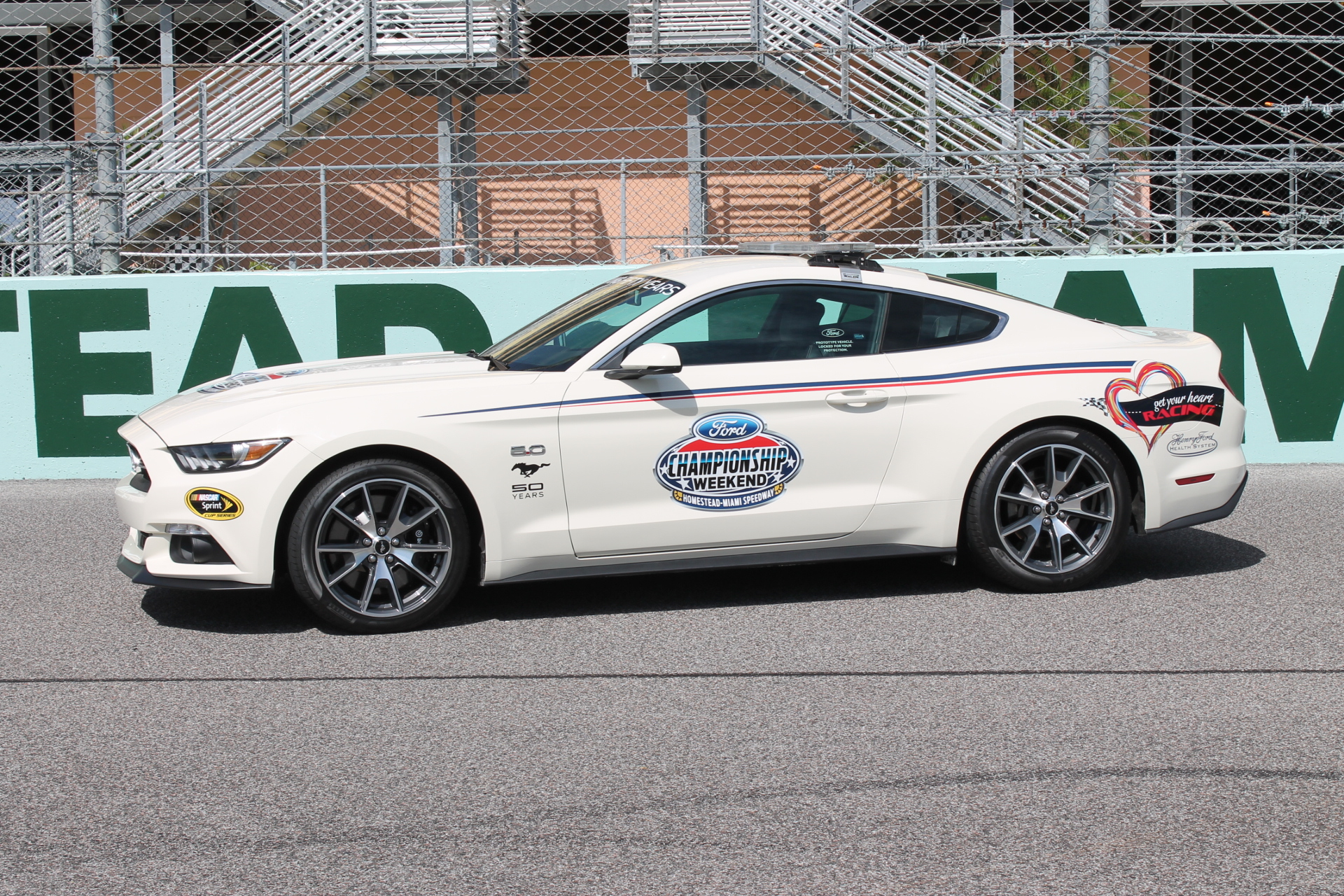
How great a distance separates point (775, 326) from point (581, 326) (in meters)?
0.84

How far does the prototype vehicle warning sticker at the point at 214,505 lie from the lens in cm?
537

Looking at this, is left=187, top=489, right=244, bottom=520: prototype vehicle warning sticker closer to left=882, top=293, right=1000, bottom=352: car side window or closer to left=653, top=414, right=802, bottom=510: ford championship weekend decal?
left=653, top=414, right=802, bottom=510: ford championship weekend decal

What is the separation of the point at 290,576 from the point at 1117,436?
348 cm

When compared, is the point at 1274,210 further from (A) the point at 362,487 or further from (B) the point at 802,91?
(A) the point at 362,487

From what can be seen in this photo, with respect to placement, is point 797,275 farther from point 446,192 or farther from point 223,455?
point 446,192

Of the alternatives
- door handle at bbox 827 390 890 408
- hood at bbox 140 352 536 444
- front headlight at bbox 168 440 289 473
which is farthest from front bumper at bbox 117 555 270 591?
door handle at bbox 827 390 890 408

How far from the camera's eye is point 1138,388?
6.10 meters

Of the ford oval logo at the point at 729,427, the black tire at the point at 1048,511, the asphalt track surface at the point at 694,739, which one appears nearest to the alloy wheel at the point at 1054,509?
the black tire at the point at 1048,511

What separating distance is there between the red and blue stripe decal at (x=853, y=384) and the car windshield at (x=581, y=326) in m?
0.26

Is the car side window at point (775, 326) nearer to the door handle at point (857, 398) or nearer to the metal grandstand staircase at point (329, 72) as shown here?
the door handle at point (857, 398)

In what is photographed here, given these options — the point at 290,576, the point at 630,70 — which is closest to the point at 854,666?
the point at 290,576

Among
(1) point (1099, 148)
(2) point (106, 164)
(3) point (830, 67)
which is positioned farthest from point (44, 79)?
(1) point (1099, 148)

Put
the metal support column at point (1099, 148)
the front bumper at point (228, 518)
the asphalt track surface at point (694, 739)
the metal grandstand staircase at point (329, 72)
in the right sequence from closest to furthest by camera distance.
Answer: the asphalt track surface at point (694, 739)
the front bumper at point (228, 518)
the metal support column at point (1099, 148)
the metal grandstand staircase at point (329, 72)

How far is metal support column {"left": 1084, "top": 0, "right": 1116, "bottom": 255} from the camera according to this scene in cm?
930
